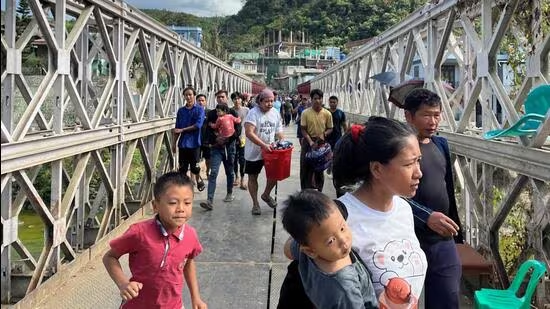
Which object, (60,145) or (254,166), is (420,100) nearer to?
(60,145)

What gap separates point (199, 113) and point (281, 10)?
390ft

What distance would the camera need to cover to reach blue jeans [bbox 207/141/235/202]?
→ 642 cm

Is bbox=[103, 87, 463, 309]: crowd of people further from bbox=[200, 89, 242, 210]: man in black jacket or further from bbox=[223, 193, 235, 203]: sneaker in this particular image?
bbox=[223, 193, 235, 203]: sneaker

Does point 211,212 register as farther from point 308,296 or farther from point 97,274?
point 308,296

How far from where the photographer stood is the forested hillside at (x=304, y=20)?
259 feet

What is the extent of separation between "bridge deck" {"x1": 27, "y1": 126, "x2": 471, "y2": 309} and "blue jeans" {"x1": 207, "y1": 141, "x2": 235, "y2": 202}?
0.31 meters

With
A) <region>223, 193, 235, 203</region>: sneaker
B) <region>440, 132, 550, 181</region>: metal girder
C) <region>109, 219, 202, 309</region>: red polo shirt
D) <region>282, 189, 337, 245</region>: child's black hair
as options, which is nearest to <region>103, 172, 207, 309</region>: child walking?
<region>109, 219, 202, 309</region>: red polo shirt

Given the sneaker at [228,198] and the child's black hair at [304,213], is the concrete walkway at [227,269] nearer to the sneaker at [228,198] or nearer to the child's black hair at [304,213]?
the sneaker at [228,198]

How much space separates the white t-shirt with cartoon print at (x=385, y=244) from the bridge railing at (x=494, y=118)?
1407mm

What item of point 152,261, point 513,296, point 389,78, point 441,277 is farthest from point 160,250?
point 389,78

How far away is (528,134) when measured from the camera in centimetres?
297

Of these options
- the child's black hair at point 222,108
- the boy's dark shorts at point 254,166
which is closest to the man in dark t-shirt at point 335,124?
the boy's dark shorts at point 254,166

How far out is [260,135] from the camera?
6039mm

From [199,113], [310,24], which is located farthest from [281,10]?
[199,113]
